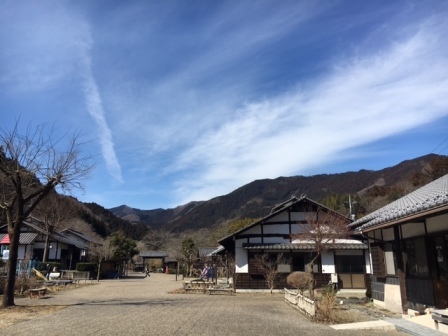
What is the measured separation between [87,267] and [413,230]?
31793 mm

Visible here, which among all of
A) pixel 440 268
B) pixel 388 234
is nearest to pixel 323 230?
pixel 388 234

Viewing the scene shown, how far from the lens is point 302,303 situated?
13.2 meters

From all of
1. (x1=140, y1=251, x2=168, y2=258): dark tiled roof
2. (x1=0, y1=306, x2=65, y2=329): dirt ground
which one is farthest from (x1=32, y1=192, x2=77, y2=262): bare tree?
(x1=140, y1=251, x2=168, y2=258): dark tiled roof

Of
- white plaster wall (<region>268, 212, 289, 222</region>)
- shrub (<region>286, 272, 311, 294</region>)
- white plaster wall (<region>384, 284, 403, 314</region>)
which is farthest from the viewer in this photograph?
white plaster wall (<region>268, 212, 289, 222</region>)

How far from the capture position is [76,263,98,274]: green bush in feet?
117

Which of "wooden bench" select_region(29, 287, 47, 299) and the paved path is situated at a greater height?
"wooden bench" select_region(29, 287, 47, 299)

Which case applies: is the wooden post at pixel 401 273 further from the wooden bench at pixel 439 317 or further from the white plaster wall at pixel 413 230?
the wooden bench at pixel 439 317

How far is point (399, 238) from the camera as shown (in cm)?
1130

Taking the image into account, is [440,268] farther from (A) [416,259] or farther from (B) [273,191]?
(B) [273,191]

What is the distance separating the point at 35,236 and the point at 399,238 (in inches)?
1402

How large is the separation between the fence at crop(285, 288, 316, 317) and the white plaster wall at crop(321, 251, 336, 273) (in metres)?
6.98

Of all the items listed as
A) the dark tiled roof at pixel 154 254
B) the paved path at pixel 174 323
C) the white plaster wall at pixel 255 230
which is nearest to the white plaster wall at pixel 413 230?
the paved path at pixel 174 323

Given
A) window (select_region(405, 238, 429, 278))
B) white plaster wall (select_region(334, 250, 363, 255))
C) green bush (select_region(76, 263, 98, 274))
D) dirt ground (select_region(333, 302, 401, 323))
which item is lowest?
dirt ground (select_region(333, 302, 401, 323))

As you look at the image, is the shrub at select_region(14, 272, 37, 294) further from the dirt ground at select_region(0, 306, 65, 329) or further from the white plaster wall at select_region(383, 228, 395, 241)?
the white plaster wall at select_region(383, 228, 395, 241)
